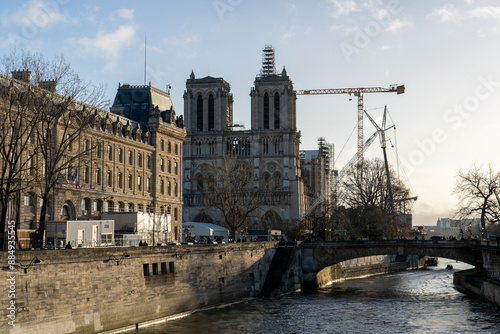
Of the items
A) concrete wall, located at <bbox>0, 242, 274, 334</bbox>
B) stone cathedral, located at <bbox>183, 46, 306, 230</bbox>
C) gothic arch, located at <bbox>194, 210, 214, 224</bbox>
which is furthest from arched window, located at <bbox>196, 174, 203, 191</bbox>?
concrete wall, located at <bbox>0, 242, 274, 334</bbox>

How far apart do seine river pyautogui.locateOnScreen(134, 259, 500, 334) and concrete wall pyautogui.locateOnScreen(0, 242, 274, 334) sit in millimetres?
1909

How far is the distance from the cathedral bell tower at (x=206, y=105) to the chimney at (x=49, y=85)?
367 ft

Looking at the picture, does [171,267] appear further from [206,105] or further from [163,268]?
[206,105]

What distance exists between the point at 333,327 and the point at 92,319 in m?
17.8

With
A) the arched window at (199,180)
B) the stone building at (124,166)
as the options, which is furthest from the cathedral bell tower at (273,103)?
the stone building at (124,166)

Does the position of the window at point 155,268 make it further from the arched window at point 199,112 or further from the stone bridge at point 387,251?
the arched window at point 199,112

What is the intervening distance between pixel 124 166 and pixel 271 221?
250 ft

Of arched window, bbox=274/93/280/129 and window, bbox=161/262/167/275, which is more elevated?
arched window, bbox=274/93/280/129

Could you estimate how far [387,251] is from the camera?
80.2 m

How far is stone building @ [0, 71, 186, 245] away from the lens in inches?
2808

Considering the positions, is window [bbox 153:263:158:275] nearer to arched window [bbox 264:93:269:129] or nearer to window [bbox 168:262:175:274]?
window [bbox 168:262:175:274]

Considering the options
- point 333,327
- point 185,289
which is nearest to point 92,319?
point 185,289

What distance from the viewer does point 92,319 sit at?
45.3 m

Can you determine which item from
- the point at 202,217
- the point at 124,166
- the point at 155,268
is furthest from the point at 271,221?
the point at 155,268
